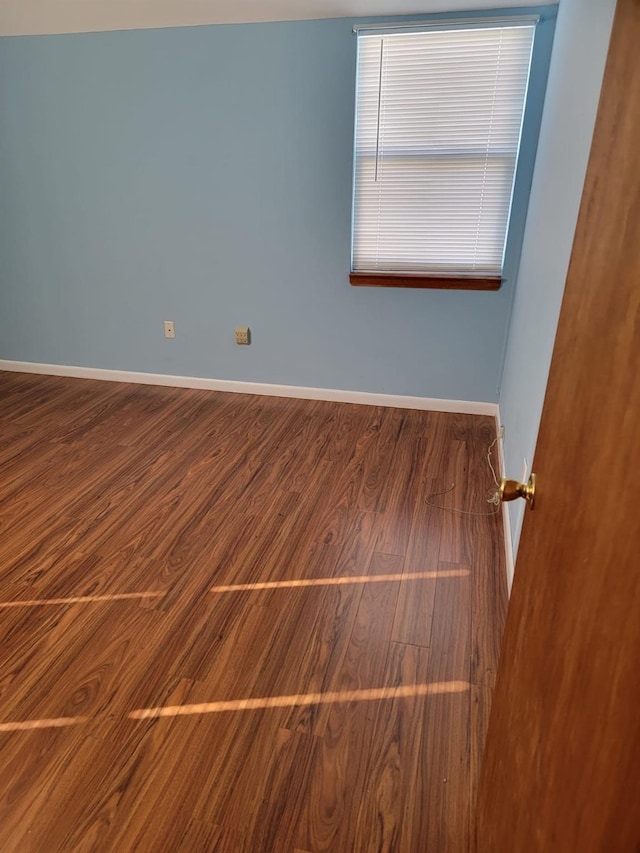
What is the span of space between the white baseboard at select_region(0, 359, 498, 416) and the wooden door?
8.34ft

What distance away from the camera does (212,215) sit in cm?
326

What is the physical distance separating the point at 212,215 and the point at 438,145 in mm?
1336

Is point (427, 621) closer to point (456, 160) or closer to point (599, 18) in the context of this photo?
point (599, 18)

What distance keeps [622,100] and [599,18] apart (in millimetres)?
1293

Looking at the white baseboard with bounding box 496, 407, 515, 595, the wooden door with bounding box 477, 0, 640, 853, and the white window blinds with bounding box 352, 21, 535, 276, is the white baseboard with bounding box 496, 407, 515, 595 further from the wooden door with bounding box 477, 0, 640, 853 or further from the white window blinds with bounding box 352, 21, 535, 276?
the white window blinds with bounding box 352, 21, 535, 276

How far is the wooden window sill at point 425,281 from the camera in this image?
300cm

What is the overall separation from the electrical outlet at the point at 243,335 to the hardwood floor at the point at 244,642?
800 mm

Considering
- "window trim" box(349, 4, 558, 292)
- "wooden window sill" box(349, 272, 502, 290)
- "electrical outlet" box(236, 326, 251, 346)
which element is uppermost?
"window trim" box(349, 4, 558, 292)

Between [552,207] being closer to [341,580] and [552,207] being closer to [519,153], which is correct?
[519,153]

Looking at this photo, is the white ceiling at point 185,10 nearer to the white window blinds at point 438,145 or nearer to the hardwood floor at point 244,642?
the white window blinds at point 438,145

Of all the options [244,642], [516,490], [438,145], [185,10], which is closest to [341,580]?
[244,642]

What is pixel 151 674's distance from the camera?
5.16ft

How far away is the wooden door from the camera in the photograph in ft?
1.62

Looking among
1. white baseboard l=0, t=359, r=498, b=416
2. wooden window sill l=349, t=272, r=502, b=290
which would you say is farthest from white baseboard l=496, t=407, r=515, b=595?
wooden window sill l=349, t=272, r=502, b=290
